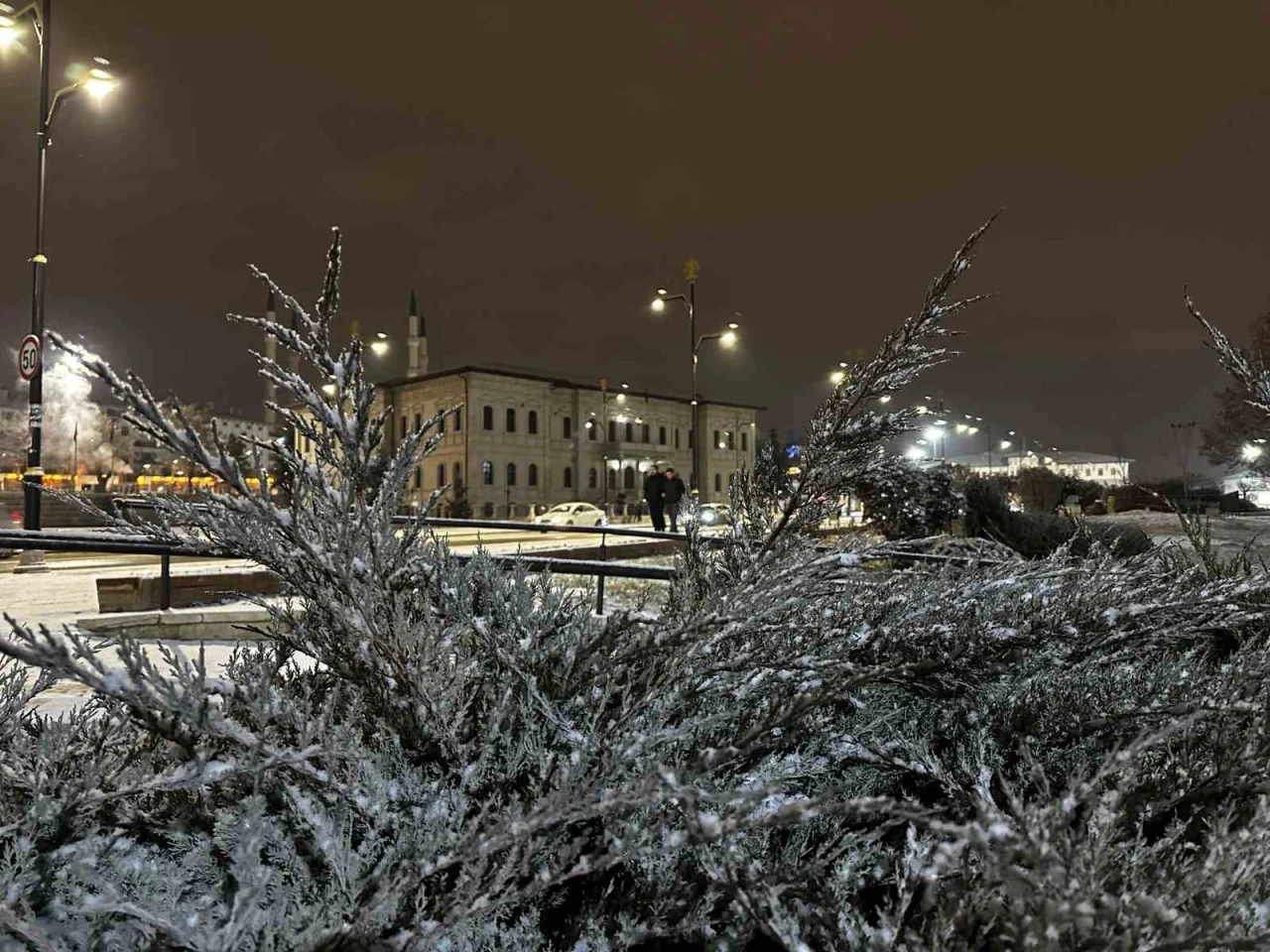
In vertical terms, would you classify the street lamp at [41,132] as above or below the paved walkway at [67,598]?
above

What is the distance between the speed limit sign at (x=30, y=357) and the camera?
12.6m

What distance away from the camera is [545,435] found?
6612cm

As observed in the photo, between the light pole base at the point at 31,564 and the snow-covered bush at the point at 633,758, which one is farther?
the light pole base at the point at 31,564

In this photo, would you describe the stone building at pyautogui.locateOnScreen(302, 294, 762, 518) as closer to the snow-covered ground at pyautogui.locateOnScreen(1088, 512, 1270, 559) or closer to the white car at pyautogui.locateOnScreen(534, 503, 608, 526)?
the white car at pyautogui.locateOnScreen(534, 503, 608, 526)

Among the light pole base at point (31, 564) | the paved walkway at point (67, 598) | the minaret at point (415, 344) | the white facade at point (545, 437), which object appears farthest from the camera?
the minaret at point (415, 344)

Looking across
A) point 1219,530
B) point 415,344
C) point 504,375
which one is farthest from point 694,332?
point 415,344

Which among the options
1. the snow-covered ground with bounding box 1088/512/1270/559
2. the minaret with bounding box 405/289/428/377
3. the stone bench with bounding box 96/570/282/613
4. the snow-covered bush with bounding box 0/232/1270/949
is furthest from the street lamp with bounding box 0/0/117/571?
the minaret with bounding box 405/289/428/377

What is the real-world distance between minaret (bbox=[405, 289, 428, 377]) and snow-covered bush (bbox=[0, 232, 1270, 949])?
249ft

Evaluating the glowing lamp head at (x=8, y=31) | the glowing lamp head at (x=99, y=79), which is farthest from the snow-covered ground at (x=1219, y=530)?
the glowing lamp head at (x=8, y=31)

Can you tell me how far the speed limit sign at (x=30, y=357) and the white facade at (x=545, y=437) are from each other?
42.1m

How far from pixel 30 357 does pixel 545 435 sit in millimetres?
53590

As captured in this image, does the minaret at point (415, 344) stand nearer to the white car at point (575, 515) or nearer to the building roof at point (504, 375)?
the building roof at point (504, 375)

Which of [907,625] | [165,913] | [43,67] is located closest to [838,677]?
[907,625]

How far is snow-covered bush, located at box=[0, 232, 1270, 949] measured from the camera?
0.91 m
